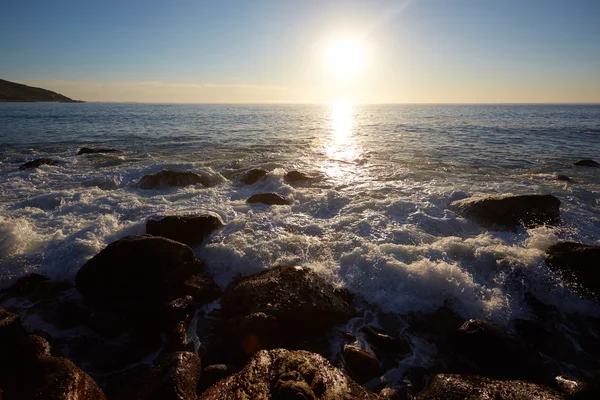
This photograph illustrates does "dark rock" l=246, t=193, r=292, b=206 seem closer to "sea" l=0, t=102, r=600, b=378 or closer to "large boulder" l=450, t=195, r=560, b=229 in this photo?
"sea" l=0, t=102, r=600, b=378

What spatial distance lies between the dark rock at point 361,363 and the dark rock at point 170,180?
37.8 feet

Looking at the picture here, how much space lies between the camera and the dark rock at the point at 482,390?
4371mm

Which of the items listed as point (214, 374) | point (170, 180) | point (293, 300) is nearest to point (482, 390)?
point (293, 300)

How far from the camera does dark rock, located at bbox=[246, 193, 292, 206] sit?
12430mm

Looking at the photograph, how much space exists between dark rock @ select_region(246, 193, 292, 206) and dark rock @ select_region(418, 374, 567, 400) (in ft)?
27.9

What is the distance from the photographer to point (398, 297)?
275 inches

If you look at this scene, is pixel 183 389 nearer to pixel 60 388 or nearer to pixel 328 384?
pixel 60 388

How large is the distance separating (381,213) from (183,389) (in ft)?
27.8

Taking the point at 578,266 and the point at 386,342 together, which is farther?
the point at 578,266

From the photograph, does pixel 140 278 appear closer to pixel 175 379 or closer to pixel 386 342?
pixel 175 379

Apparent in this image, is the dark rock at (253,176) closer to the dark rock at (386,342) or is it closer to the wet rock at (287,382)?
the dark rock at (386,342)

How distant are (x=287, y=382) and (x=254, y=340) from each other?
167cm

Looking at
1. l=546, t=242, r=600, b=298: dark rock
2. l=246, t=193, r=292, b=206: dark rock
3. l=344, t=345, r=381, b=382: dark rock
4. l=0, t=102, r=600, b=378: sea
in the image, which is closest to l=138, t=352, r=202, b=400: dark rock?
l=344, t=345, r=381, b=382: dark rock

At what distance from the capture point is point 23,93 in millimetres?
131500
